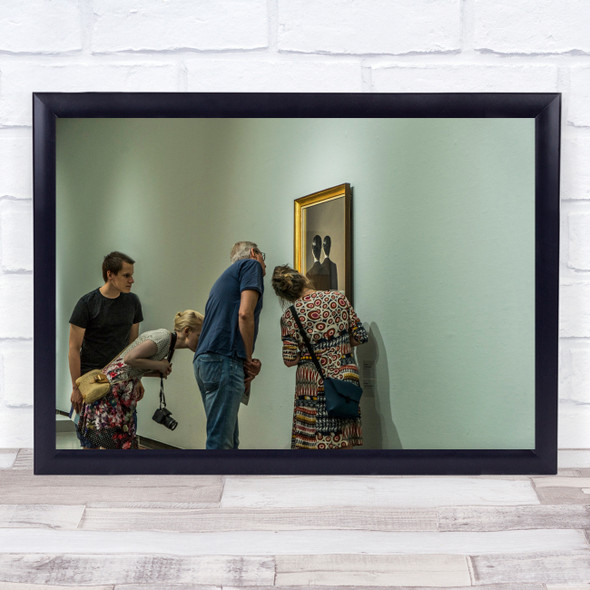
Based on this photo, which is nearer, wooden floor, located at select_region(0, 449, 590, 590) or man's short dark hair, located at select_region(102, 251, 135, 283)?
wooden floor, located at select_region(0, 449, 590, 590)

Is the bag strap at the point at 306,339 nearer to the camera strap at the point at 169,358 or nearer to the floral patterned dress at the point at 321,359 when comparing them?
the floral patterned dress at the point at 321,359

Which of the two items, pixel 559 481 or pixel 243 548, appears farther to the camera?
pixel 559 481

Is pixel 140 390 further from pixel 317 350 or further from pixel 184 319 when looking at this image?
pixel 317 350

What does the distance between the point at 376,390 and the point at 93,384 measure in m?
0.48

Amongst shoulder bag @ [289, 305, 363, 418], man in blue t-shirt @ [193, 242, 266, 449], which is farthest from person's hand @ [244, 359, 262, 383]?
shoulder bag @ [289, 305, 363, 418]

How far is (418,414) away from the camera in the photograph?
0.99 meters

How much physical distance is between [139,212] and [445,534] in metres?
0.71

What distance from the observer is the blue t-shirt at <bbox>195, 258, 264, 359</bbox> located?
992 millimetres

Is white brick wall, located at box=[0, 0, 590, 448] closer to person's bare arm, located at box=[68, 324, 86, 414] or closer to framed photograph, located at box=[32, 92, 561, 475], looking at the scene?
framed photograph, located at box=[32, 92, 561, 475]

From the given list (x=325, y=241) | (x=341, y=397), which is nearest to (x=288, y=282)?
(x=325, y=241)

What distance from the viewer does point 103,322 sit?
0.99 m

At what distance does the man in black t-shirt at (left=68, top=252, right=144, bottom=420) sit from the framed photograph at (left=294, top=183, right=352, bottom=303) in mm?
287
